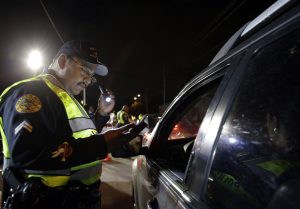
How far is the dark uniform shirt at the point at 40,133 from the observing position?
1871 mm

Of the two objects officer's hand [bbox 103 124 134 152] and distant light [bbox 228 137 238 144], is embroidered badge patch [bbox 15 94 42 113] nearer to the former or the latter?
officer's hand [bbox 103 124 134 152]

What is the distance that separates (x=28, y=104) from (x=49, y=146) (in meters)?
0.32

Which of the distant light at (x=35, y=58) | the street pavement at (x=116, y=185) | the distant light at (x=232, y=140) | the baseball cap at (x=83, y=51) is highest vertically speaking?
the distant light at (x=35, y=58)

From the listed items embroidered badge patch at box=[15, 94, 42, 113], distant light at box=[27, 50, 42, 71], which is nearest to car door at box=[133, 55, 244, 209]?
embroidered badge patch at box=[15, 94, 42, 113]

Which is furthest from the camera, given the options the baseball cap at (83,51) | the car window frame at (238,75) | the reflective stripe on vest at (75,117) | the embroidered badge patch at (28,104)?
the baseball cap at (83,51)

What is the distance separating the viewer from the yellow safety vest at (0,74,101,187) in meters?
2.03

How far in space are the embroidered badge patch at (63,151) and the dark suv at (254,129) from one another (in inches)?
33.0

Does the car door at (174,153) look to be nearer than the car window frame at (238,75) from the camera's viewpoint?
No

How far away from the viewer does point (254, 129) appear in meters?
1.05

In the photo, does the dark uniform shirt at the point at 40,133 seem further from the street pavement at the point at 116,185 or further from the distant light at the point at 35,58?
the distant light at the point at 35,58

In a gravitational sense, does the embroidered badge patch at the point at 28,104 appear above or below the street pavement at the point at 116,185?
above

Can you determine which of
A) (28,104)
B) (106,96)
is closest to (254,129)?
(28,104)

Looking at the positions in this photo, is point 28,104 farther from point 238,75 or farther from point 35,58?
point 35,58

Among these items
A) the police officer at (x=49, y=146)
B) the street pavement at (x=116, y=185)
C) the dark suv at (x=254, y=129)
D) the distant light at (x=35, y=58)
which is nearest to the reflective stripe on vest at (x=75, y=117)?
the police officer at (x=49, y=146)
